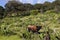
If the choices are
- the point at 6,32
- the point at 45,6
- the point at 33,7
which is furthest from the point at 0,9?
the point at 6,32

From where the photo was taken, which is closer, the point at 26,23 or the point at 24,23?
the point at 26,23

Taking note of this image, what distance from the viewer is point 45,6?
28.0 metres

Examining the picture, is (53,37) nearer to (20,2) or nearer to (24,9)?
(24,9)

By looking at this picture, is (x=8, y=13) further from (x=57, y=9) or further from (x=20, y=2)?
(x=57, y=9)

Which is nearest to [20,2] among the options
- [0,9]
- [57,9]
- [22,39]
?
[0,9]

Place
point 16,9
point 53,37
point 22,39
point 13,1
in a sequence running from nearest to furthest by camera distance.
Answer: point 53,37
point 22,39
point 16,9
point 13,1

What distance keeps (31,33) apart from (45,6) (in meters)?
16.1

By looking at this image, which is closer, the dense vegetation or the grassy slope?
the dense vegetation

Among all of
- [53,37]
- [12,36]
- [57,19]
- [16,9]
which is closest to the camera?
[53,37]

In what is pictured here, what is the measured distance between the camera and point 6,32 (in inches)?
539

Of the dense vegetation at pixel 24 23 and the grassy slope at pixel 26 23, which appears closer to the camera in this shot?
the dense vegetation at pixel 24 23

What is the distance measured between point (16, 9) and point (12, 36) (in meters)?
12.9

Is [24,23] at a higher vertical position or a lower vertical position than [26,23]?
lower

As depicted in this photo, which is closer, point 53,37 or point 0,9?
point 53,37
